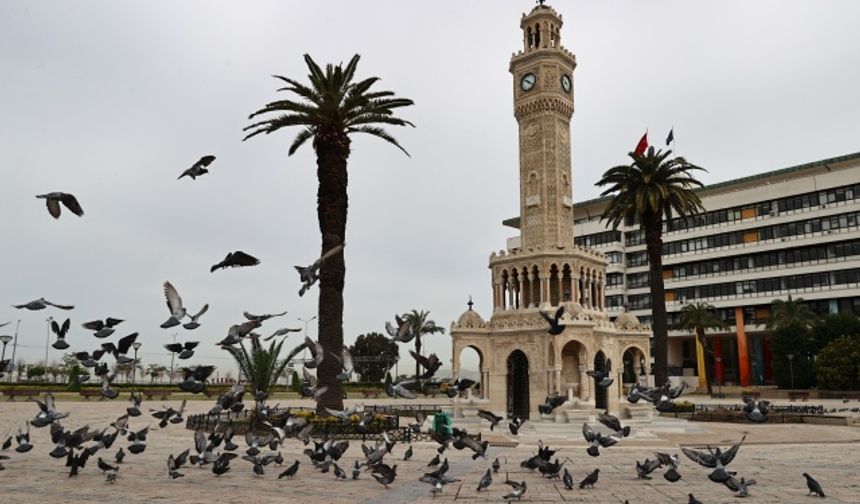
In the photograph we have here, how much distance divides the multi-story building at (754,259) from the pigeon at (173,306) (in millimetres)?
65297

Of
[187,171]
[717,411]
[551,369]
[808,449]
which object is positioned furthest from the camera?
[717,411]

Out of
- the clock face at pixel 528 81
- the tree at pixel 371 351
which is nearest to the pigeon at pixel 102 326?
the clock face at pixel 528 81

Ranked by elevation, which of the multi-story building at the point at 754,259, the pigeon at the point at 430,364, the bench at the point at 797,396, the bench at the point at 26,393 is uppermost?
the multi-story building at the point at 754,259

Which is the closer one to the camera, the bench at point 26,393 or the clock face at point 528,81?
the clock face at point 528,81

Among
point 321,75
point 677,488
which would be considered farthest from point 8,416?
point 677,488

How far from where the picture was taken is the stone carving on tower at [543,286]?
35312mm

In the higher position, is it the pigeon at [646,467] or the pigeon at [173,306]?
the pigeon at [173,306]

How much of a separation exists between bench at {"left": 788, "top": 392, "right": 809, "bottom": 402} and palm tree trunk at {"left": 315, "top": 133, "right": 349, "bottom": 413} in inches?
1818

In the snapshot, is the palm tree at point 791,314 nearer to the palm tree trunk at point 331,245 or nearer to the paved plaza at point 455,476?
the paved plaza at point 455,476

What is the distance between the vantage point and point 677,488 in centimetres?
1490

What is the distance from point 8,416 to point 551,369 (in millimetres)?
30124

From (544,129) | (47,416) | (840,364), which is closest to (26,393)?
(544,129)

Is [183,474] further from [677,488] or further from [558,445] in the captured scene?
[558,445]

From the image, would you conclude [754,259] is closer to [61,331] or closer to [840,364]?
[840,364]
